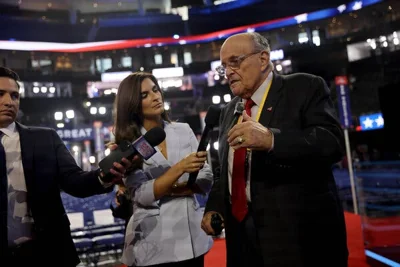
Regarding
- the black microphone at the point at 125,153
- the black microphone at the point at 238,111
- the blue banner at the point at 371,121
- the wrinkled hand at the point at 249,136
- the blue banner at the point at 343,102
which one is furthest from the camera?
the blue banner at the point at 371,121

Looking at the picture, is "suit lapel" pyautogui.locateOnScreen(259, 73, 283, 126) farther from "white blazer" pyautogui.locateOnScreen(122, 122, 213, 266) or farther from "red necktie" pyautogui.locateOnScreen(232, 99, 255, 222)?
"white blazer" pyautogui.locateOnScreen(122, 122, 213, 266)

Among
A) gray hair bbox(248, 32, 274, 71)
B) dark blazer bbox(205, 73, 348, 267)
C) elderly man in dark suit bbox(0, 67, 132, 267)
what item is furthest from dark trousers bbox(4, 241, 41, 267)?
gray hair bbox(248, 32, 274, 71)

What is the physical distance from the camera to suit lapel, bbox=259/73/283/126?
1.56 m

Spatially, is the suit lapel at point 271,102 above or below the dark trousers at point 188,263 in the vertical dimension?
above

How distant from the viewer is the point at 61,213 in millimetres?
1794

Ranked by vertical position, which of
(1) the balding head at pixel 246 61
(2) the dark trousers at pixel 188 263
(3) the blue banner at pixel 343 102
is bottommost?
(2) the dark trousers at pixel 188 263

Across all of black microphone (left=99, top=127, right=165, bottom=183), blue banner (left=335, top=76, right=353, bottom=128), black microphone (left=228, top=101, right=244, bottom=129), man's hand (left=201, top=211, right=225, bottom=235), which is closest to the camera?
black microphone (left=99, top=127, right=165, bottom=183)

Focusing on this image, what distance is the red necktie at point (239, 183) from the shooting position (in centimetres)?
160

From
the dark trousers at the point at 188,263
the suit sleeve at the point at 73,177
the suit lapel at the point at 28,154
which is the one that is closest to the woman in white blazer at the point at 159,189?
the dark trousers at the point at 188,263

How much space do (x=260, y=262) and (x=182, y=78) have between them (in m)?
26.9

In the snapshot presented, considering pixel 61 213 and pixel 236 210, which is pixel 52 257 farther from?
pixel 236 210

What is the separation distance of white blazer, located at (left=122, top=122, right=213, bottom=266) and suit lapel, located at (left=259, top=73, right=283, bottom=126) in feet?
1.95

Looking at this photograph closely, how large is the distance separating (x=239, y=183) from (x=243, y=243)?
0.91 feet

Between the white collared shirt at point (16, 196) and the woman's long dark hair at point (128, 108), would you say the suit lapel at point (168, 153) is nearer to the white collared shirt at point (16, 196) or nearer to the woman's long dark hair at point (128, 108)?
the woman's long dark hair at point (128, 108)
